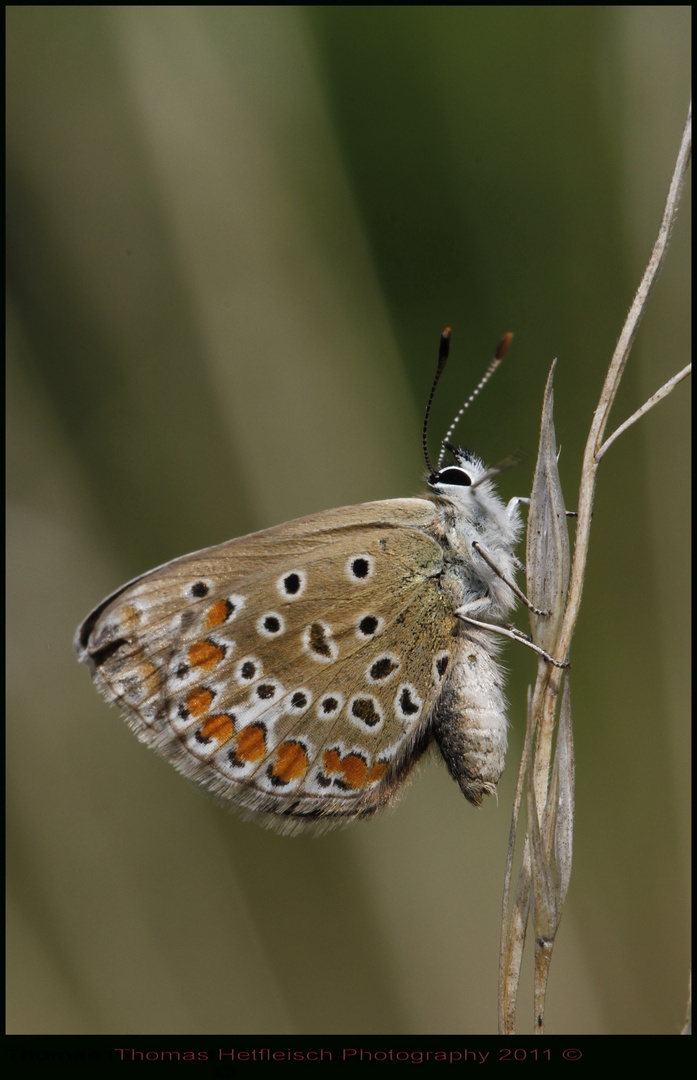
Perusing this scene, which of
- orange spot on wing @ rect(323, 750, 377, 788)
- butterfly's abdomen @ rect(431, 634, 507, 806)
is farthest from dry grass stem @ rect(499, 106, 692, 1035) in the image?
orange spot on wing @ rect(323, 750, 377, 788)

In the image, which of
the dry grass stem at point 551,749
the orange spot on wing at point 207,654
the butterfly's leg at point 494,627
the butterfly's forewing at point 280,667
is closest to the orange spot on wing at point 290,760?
the butterfly's forewing at point 280,667

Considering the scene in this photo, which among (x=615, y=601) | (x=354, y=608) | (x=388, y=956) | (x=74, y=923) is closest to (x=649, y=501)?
(x=615, y=601)

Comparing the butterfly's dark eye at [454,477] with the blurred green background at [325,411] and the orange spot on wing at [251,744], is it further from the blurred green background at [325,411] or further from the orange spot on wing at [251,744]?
the orange spot on wing at [251,744]

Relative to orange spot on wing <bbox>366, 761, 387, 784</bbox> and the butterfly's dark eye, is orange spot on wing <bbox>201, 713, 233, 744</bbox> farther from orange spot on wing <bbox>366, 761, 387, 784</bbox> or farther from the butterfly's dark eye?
the butterfly's dark eye

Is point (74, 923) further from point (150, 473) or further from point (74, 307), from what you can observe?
point (74, 307)

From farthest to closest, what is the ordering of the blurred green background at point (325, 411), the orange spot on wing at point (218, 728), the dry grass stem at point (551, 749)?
the blurred green background at point (325, 411), the orange spot on wing at point (218, 728), the dry grass stem at point (551, 749)

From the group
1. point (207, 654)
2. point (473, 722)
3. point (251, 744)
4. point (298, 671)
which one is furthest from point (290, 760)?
point (473, 722)

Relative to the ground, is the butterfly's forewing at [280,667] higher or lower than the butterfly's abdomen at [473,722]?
higher
